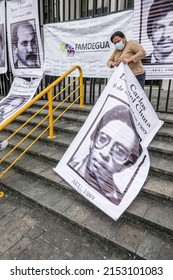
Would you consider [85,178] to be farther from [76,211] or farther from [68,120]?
[68,120]

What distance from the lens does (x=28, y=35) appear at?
5371 millimetres

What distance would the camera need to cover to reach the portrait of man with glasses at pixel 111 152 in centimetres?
259

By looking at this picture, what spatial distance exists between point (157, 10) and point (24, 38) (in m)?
3.34

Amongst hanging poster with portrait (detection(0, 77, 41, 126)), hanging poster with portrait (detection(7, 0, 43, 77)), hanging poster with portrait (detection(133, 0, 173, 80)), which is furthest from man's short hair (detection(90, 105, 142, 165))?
hanging poster with portrait (detection(7, 0, 43, 77))

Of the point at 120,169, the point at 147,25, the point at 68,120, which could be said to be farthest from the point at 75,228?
the point at 147,25

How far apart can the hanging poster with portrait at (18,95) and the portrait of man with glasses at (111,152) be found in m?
2.89

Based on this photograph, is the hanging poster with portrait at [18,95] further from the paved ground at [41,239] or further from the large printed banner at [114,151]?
the paved ground at [41,239]

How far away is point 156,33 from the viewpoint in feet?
11.9

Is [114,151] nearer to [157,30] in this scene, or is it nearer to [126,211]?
[126,211]

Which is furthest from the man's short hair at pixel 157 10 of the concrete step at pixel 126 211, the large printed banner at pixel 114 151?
the concrete step at pixel 126 211

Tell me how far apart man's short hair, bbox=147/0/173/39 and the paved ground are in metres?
3.33

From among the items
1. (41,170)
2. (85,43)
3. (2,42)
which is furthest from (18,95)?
(41,170)
